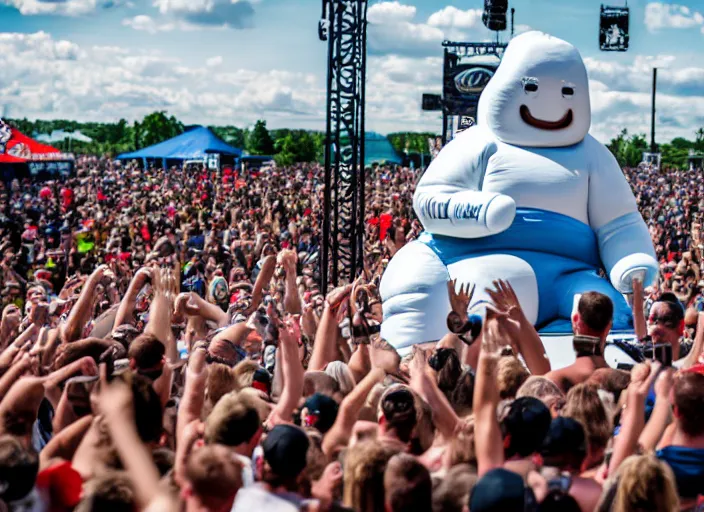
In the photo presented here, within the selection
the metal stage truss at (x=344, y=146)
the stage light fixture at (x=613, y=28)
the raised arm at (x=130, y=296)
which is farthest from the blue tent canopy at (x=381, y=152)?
the raised arm at (x=130, y=296)

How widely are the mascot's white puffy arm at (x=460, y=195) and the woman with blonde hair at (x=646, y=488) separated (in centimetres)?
462

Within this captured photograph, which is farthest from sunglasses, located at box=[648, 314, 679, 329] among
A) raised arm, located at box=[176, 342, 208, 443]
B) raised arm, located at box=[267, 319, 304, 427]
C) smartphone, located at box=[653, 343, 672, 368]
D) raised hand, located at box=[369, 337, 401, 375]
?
raised arm, located at box=[176, 342, 208, 443]

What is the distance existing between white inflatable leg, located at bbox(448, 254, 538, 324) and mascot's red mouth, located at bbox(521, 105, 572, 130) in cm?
101

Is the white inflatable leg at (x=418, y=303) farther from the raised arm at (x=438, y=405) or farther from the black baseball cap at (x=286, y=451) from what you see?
the black baseball cap at (x=286, y=451)

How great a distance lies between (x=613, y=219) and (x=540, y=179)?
25.1 inches

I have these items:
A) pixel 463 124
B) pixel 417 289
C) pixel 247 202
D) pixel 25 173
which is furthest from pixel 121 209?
pixel 417 289

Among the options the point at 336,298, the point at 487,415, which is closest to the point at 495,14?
the point at 336,298

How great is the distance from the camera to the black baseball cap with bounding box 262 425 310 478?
2.85m

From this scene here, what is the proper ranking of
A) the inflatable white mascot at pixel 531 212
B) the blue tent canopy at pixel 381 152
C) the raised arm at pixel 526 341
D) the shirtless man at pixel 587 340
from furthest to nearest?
1. the blue tent canopy at pixel 381 152
2. the inflatable white mascot at pixel 531 212
3. the raised arm at pixel 526 341
4. the shirtless man at pixel 587 340

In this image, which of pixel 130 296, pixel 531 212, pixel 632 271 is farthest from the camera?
pixel 531 212

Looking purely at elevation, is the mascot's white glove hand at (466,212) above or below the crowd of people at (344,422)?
above

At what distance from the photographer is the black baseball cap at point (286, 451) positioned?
285 cm

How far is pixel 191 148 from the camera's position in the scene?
3728 cm

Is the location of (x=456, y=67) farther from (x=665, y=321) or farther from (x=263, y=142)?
(x=263, y=142)
